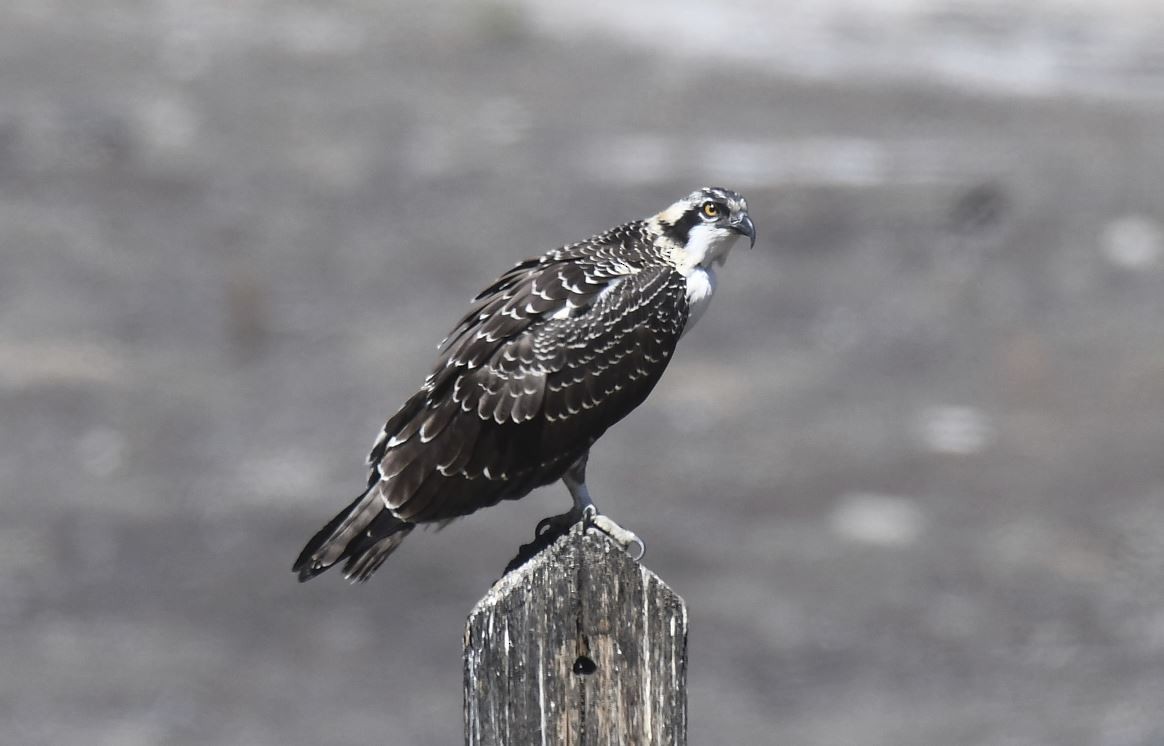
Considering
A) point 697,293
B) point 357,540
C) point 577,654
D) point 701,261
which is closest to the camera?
point 577,654

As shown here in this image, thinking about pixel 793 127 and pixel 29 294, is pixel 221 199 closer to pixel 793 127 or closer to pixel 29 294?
pixel 29 294

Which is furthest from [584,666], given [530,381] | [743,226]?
[743,226]

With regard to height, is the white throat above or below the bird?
above

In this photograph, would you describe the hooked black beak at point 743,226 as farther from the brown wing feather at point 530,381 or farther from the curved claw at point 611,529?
the curved claw at point 611,529

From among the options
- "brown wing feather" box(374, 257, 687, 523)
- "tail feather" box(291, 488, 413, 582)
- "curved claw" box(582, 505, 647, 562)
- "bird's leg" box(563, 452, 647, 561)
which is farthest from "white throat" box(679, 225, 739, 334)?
"tail feather" box(291, 488, 413, 582)

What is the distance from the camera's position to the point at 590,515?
216 inches

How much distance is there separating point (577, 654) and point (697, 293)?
2.87m

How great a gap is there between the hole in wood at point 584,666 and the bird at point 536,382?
1.61 metres

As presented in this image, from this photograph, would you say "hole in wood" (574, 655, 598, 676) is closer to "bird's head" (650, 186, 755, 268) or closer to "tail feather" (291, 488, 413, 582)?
"tail feather" (291, 488, 413, 582)

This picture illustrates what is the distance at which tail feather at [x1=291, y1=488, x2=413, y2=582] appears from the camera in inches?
194

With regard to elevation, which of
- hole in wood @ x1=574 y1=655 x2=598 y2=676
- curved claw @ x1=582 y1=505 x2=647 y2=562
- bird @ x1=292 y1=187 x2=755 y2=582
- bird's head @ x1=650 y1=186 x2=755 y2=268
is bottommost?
hole in wood @ x1=574 y1=655 x2=598 y2=676

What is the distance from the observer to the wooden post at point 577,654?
3645 mm

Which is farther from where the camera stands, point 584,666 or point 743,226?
point 743,226

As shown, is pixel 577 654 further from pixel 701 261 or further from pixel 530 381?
pixel 701 261
